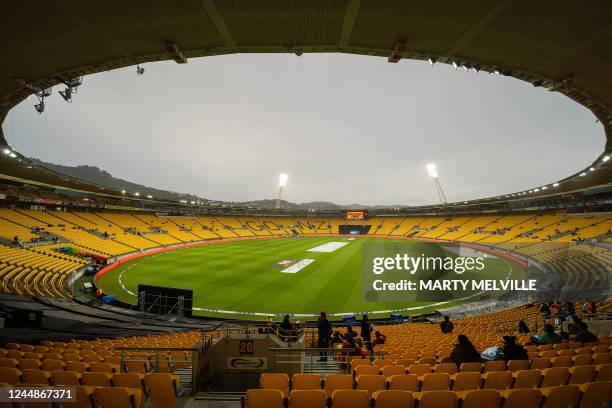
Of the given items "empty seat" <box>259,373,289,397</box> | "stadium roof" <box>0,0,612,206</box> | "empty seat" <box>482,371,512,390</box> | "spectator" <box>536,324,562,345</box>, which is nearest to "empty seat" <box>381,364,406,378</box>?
"empty seat" <box>482,371,512,390</box>

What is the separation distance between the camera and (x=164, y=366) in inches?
277

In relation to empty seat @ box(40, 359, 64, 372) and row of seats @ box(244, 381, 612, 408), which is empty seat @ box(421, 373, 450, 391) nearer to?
row of seats @ box(244, 381, 612, 408)

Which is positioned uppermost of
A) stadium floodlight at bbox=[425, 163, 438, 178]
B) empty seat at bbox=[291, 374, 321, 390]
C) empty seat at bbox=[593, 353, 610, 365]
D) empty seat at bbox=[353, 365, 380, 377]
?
stadium floodlight at bbox=[425, 163, 438, 178]

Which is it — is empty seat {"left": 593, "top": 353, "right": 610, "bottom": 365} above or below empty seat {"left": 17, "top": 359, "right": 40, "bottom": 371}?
above

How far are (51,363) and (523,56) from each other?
39.7ft

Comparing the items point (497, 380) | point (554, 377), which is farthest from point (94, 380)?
point (554, 377)

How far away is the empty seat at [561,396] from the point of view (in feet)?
12.5

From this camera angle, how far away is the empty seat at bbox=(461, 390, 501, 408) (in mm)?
3828

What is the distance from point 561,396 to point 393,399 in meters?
2.27

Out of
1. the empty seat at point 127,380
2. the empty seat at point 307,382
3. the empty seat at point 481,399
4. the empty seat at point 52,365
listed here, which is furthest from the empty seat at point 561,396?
the empty seat at point 52,365

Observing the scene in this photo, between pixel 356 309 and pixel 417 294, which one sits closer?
pixel 356 309

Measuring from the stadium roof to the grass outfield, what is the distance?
15.0m

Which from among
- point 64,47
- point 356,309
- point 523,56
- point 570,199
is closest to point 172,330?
point 356,309

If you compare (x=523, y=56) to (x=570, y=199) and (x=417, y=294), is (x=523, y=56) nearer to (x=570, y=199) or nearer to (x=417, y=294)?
(x=417, y=294)
